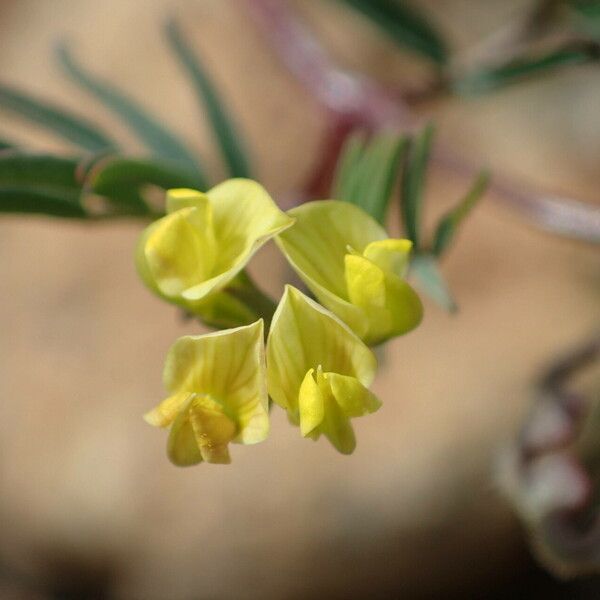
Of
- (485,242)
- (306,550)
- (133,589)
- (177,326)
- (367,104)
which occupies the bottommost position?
(133,589)

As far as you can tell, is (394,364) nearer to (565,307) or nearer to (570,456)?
(565,307)

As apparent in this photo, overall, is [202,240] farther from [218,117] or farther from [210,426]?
[218,117]

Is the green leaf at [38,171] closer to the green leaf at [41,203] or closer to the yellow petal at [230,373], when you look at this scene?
the green leaf at [41,203]

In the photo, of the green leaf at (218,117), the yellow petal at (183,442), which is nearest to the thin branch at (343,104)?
the green leaf at (218,117)

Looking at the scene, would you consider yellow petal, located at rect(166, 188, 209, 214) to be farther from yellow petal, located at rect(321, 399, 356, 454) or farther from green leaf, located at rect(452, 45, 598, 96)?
green leaf, located at rect(452, 45, 598, 96)

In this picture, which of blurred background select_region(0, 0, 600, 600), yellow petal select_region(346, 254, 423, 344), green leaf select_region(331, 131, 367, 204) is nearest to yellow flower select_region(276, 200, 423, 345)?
yellow petal select_region(346, 254, 423, 344)

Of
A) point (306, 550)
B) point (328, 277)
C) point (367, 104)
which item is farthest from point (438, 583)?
point (328, 277)
